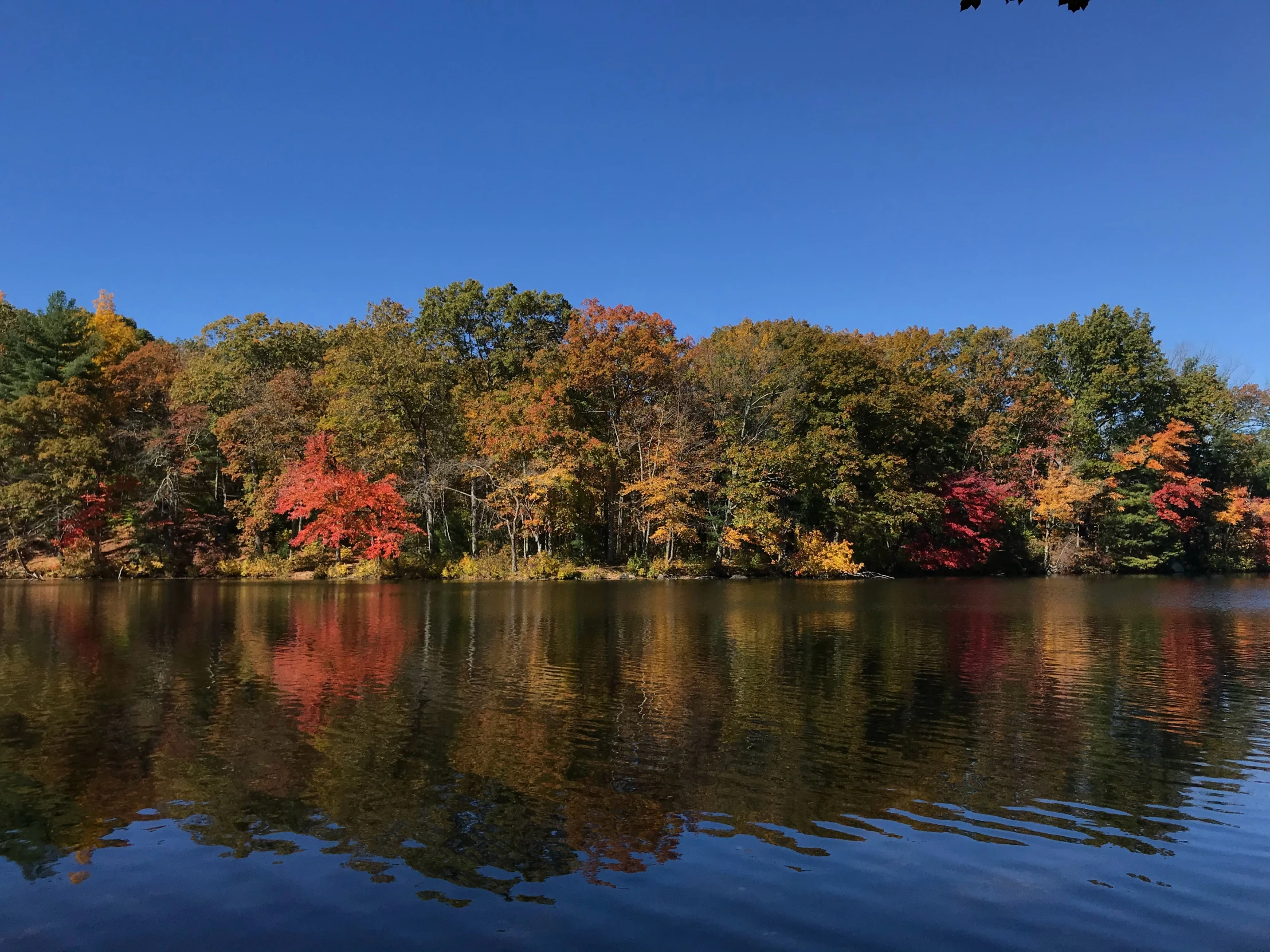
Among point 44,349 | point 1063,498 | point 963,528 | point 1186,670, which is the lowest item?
point 1186,670

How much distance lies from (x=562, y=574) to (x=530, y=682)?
27127mm

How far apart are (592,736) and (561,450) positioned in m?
31.8

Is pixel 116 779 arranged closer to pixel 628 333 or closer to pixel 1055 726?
pixel 1055 726

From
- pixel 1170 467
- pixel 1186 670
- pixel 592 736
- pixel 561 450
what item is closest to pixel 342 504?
pixel 561 450

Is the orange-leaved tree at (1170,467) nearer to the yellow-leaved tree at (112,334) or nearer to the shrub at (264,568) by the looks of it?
the shrub at (264,568)

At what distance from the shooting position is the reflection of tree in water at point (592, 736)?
7.15 meters

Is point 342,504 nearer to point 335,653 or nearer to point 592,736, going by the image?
point 335,653

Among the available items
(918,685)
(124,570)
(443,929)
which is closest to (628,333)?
(124,570)

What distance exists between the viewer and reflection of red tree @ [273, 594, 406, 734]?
12586 mm

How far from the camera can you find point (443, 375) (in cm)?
4241

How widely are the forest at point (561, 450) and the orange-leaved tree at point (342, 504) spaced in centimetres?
14

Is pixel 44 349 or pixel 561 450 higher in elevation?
pixel 44 349

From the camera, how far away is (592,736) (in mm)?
10102

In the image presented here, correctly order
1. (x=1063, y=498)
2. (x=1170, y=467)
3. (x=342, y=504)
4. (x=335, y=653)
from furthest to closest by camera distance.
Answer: (x=1170, y=467)
(x=1063, y=498)
(x=342, y=504)
(x=335, y=653)
